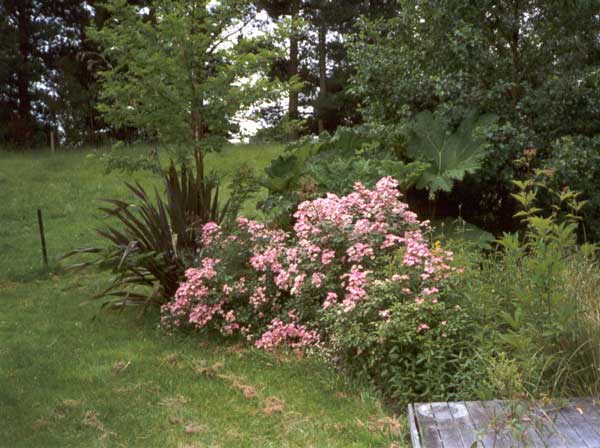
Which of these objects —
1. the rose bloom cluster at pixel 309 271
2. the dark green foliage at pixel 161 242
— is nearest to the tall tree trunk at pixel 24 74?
the dark green foliage at pixel 161 242

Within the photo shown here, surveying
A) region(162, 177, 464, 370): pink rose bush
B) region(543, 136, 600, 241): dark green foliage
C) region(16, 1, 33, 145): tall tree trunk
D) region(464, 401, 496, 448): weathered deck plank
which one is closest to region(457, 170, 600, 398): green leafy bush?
region(464, 401, 496, 448): weathered deck plank

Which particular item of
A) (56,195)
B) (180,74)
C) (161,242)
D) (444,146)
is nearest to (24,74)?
(56,195)

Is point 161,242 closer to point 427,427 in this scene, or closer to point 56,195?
point 427,427

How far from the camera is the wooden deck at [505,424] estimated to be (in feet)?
10.7

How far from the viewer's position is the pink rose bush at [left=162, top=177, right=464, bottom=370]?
486cm

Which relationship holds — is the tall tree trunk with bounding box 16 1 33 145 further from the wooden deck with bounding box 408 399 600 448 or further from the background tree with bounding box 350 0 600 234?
the wooden deck with bounding box 408 399 600 448

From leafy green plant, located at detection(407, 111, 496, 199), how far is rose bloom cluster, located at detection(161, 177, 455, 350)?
1881 millimetres

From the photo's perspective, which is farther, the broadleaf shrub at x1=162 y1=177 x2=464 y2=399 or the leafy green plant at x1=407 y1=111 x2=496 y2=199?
the leafy green plant at x1=407 y1=111 x2=496 y2=199

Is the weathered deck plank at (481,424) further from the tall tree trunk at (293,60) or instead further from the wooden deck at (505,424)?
the tall tree trunk at (293,60)

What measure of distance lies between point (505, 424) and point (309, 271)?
8.48 feet

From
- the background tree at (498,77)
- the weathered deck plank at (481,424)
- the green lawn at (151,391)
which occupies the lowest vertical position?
the green lawn at (151,391)

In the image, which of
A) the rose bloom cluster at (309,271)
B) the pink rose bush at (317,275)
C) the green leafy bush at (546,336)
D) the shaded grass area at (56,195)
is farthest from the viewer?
A: the shaded grass area at (56,195)

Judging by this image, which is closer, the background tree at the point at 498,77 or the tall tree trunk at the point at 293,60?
the background tree at the point at 498,77

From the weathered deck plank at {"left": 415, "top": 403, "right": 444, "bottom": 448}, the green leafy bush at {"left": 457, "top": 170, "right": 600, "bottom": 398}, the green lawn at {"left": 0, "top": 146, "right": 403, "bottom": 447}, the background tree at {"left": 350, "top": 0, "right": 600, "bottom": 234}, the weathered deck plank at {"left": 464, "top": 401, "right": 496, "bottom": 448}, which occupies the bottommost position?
the green lawn at {"left": 0, "top": 146, "right": 403, "bottom": 447}
